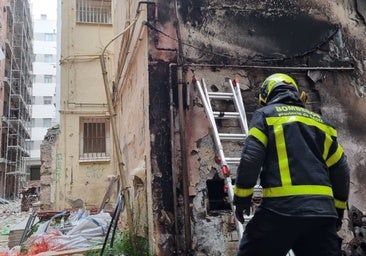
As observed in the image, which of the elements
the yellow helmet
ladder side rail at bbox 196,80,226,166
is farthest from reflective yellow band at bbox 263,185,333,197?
ladder side rail at bbox 196,80,226,166

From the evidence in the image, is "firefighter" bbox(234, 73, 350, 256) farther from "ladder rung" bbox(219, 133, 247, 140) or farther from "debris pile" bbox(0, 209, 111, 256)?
"debris pile" bbox(0, 209, 111, 256)

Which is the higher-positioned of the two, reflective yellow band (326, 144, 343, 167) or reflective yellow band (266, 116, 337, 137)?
reflective yellow band (266, 116, 337, 137)

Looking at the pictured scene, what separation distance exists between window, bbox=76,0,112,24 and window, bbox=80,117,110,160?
12.2ft

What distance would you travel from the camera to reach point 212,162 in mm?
4270

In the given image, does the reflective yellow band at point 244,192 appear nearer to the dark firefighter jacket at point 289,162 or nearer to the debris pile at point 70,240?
the dark firefighter jacket at point 289,162

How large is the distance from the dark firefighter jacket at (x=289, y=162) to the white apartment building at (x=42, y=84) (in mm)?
49982

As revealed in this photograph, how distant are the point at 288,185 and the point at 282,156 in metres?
0.20

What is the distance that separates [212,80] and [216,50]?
0.43 meters

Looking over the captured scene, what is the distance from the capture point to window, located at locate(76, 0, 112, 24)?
12.7 meters

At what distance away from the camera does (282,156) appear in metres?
2.41

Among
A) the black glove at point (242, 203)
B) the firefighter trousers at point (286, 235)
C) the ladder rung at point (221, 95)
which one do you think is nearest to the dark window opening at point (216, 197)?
the ladder rung at point (221, 95)

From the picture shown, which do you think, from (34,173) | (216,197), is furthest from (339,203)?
(34,173)

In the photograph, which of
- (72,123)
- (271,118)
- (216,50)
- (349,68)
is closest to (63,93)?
(72,123)

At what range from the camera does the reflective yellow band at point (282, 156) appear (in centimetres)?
236
